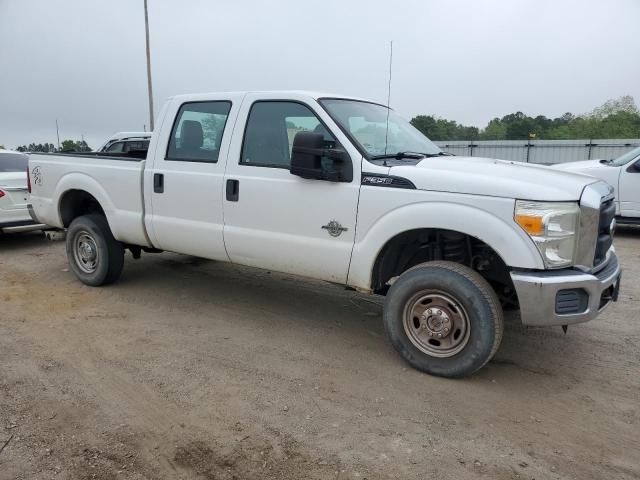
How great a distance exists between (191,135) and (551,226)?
336cm

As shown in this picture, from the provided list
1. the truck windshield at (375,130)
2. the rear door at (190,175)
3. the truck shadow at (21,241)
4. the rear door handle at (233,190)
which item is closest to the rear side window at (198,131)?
the rear door at (190,175)

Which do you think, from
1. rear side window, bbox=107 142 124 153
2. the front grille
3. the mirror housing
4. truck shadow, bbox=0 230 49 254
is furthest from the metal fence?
A: the front grille

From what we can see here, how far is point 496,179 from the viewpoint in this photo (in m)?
3.50

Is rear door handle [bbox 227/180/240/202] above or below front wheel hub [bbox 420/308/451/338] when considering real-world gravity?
above

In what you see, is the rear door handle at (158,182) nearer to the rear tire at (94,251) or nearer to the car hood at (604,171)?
the rear tire at (94,251)

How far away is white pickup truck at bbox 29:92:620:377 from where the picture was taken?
340cm

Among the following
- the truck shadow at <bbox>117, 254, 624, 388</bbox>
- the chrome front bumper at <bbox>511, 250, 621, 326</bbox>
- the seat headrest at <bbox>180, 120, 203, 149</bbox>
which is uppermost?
the seat headrest at <bbox>180, 120, 203, 149</bbox>

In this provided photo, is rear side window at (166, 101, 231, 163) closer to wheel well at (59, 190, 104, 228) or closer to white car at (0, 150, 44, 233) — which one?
wheel well at (59, 190, 104, 228)

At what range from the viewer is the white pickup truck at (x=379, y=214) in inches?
134

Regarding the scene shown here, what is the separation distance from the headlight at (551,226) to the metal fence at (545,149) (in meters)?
15.9

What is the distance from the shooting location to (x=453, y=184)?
11.8ft

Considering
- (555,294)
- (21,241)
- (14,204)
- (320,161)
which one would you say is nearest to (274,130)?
(320,161)

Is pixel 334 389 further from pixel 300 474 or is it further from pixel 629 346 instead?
pixel 629 346

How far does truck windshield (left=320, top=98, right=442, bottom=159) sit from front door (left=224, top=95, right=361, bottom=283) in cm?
16
